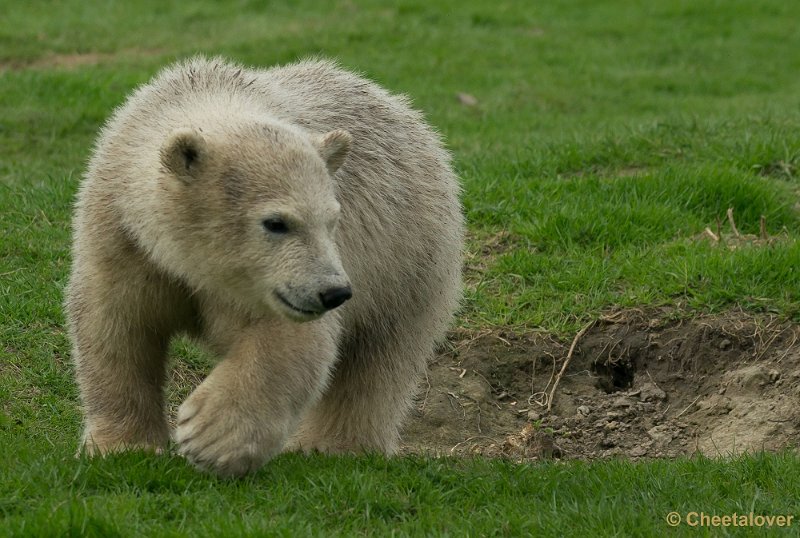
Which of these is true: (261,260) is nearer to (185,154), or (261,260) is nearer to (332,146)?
(185,154)

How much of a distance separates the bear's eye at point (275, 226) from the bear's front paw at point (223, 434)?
0.74 m

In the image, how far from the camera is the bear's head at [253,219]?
486cm

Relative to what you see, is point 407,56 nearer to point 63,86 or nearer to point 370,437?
point 63,86

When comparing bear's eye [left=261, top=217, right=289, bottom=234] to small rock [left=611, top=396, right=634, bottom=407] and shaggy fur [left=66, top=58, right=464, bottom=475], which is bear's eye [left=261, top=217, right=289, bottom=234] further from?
small rock [left=611, top=396, right=634, bottom=407]

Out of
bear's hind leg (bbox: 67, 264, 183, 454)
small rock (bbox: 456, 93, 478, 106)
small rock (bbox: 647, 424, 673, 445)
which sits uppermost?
bear's hind leg (bbox: 67, 264, 183, 454)

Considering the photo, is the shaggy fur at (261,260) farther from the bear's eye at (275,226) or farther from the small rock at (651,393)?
the small rock at (651,393)

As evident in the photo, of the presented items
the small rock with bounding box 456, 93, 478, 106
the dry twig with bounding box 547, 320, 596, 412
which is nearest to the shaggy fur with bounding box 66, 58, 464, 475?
the dry twig with bounding box 547, 320, 596, 412

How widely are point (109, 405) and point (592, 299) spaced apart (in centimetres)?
349

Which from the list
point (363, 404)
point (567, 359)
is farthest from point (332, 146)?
point (567, 359)

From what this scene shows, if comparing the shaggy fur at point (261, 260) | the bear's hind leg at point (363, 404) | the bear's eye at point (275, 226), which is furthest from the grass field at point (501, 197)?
the bear's eye at point (275, 226)

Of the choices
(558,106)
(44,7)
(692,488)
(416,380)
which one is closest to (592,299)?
(416,380)

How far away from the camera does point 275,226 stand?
491cm

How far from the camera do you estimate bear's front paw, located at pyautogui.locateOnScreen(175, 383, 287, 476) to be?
16.4 feet

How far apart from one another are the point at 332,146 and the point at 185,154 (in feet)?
2.36
